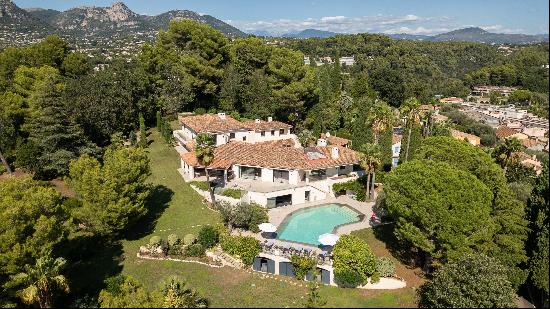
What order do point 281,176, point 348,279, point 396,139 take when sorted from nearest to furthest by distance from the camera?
1. point 348,279
2. point 281,176
3. point 396,139

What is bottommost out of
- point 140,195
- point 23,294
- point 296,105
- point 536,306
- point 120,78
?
point 536,306

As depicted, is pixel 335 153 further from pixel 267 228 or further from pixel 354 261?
pixel 354 261

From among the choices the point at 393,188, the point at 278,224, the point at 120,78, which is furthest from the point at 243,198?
the point at 120,78

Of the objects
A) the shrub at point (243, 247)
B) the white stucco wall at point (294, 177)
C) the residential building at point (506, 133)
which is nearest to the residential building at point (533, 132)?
the residential building at point (506, 133)

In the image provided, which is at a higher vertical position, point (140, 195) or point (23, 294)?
point (140, 195)

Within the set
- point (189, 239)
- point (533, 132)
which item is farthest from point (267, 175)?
point (533, 132)

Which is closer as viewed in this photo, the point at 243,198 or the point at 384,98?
the point at 243,198

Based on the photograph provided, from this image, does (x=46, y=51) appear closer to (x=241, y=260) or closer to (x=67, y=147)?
(x=67, y=147)
